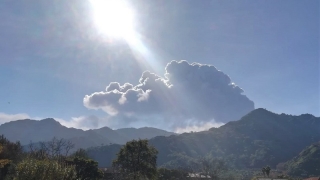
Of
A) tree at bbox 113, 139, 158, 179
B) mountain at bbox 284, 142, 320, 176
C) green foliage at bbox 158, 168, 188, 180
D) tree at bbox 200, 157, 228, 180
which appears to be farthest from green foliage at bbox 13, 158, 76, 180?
mountain at bbox 284, 142, 320, 176

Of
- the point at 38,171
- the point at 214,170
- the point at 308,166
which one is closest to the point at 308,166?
the point at 308,166

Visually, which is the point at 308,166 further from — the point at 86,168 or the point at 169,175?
the point at 86,168

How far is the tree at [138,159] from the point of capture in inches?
1972

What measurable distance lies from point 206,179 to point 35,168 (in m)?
72.2

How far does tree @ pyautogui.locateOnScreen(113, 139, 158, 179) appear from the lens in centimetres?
5009

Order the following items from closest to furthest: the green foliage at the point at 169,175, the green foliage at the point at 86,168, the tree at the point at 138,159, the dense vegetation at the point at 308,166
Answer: the green foliage at the point at 86,168
the tree at the point at 138,159
the green foliage at the point at 169,175
the dense vegetation at the point at 308,166

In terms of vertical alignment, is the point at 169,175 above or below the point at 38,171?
above

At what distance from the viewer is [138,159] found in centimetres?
5031

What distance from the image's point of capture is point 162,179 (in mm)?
65438

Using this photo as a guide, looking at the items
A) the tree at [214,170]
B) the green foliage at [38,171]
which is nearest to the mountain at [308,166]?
the tree at [214,170]

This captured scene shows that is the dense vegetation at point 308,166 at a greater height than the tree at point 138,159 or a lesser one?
greater

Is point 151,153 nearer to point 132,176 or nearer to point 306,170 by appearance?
point 132,176

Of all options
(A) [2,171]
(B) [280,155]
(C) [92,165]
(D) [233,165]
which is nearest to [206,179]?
(C) [92,165]

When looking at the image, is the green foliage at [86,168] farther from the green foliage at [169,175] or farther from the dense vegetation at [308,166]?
the dense vegetation at [308,166]
